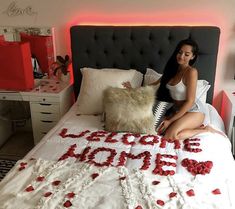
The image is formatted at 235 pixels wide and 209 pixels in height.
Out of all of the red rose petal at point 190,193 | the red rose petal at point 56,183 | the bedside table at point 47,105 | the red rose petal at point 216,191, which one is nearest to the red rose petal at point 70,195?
the red rose petal at point 56,183

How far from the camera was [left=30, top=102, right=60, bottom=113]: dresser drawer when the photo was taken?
9.65ft

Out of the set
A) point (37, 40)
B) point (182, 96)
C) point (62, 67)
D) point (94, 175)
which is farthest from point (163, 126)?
point (37, 40)

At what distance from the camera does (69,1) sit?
9.98 ft

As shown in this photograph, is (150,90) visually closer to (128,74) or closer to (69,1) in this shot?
(128,74)

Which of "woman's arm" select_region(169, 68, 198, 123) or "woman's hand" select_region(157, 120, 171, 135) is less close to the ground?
"woman's arm" select_region(169, 68, 198, 123)

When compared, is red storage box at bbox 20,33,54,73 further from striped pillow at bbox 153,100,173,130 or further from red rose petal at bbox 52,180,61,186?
red rose petal at bbox 52,180,61,186

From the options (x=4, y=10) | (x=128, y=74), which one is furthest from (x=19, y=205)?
(x=4, y=10)

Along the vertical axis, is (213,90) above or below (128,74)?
below

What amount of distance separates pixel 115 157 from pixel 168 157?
359mm

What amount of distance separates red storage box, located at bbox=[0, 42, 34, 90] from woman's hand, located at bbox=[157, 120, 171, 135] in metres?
1.39

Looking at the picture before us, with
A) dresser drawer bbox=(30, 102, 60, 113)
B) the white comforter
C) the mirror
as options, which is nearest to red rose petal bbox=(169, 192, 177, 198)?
the white comforter

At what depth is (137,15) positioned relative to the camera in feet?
9.66

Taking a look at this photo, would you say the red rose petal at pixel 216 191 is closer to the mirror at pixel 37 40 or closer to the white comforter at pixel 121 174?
the white comforter at pixel 121 174

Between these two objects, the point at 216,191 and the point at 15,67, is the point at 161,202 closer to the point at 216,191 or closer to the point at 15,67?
the point at 216,191
